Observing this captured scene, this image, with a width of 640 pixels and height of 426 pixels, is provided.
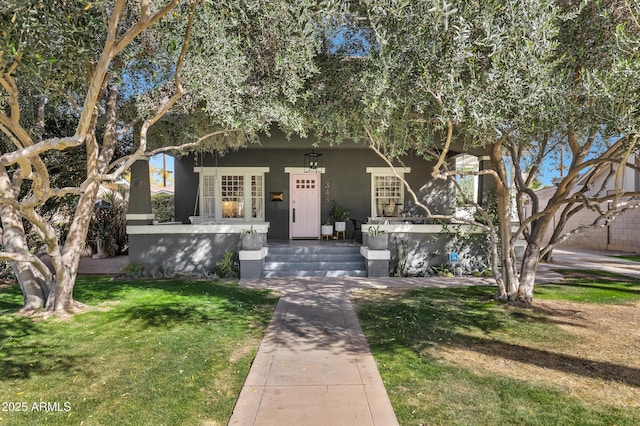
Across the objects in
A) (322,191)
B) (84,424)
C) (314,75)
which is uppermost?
(314,75)

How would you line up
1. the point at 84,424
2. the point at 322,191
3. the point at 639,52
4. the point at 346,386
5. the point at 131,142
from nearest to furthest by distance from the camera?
the point at 84,424, the point at 346,386, the point at 639,52, the point at 131,142, the point at 322,191

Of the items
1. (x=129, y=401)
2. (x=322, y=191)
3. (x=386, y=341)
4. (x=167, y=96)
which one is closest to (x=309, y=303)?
(x=386, y=341)

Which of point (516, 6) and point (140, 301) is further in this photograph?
point (140, 301)

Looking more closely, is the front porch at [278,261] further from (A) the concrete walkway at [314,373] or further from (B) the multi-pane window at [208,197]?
(B) the multi-pane window at [208,197]

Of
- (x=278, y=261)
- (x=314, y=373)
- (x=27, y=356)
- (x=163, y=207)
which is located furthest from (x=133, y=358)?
(x=163, y=207)

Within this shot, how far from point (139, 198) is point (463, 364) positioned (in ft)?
29.8

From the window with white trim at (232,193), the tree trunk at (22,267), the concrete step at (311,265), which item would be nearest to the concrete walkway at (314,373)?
the concrete step at (311,265)

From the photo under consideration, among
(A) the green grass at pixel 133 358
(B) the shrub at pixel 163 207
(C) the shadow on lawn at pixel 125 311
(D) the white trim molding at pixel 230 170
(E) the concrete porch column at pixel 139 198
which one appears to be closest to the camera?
(A) the green grass at pixel 133 358

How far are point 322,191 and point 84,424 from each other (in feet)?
36.7

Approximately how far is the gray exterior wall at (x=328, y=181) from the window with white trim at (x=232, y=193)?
0.21 meters

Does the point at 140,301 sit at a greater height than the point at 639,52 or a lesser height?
lesser

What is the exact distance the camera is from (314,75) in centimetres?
747

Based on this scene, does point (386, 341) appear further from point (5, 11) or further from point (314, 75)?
point (5, 11)

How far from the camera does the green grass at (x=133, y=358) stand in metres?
3.56
